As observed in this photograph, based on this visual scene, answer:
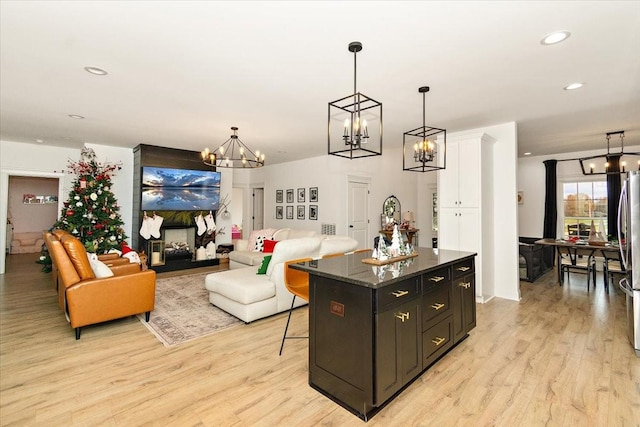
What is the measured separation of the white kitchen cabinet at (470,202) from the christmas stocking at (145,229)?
575cm

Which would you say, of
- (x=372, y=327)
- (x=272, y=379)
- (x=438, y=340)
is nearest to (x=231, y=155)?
(x=272, y=379)

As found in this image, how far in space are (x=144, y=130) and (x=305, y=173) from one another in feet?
12.5

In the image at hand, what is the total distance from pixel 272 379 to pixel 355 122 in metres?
2.21

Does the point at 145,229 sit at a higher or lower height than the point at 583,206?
lower

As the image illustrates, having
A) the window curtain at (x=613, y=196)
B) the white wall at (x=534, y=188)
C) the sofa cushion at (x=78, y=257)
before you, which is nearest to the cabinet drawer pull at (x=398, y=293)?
the sofa cushion at (x=78, y=257)

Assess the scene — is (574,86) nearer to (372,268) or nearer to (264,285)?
(372,268)

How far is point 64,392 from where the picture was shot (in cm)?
230

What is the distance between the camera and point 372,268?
240cm

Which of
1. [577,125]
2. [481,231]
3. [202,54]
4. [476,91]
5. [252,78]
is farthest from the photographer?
[577,125]

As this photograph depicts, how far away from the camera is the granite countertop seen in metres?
2.03

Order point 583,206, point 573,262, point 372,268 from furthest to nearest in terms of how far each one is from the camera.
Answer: point 583,206
point 573,262
point 372,268

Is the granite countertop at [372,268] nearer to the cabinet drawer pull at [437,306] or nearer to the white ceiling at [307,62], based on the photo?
the cabinet drawer pull at [437,306]

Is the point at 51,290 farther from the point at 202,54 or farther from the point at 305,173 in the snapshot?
the point at 305,173

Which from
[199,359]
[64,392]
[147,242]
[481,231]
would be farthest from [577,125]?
[147,242]
